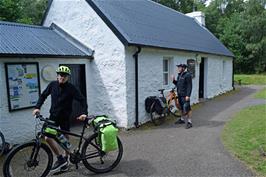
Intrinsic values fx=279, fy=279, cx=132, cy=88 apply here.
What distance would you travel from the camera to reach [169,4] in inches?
1838

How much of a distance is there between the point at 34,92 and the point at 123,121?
117 inches

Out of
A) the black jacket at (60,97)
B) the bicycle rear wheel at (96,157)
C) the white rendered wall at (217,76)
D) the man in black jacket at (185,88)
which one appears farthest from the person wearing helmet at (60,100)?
the white rendered wall at (217,76)

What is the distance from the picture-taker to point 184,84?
9398 millimetres

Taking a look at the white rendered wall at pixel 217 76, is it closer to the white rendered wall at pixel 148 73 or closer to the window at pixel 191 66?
the white rendered wall at pixel 148 73

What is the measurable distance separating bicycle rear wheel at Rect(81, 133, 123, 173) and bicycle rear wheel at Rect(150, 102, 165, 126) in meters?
4.30

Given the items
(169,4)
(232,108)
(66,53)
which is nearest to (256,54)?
(169,4)

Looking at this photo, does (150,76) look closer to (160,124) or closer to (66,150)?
(160,124)

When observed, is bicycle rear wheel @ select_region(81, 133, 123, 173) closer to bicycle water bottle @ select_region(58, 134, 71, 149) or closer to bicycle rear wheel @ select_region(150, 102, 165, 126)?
bicycle water bottle @ select_region(58, 134, 71, 149)

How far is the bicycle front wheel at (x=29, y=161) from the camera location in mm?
4629

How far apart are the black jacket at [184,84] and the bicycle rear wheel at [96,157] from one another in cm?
430

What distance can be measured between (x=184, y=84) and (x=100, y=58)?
3007 mm

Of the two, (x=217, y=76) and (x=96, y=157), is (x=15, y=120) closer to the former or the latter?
(x=96, y=157)

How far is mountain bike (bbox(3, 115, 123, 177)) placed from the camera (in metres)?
4.68

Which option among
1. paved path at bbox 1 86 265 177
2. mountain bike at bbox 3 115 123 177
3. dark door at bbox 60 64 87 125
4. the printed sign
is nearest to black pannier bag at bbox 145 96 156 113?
paved path at bbox 1 86 265 177
